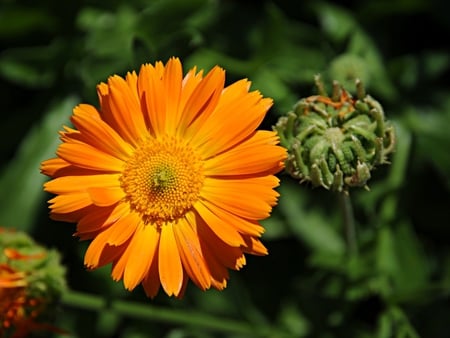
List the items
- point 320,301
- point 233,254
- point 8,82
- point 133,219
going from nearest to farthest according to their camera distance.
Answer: point 233,254
point 133,219
point 320,301
point 8,82

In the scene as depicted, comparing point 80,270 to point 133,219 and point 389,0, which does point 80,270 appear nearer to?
point 133,219

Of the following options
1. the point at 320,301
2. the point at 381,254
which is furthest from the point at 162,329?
the point at 381,254

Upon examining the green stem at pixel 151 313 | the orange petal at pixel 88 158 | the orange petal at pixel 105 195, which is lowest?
A: the green stem at pixel 151 313

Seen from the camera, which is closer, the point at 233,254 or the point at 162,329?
the point at 233,254

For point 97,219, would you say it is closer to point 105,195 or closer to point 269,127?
point 105,195

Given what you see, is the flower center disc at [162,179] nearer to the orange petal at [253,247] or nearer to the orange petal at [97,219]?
the orange petal at [97,219]

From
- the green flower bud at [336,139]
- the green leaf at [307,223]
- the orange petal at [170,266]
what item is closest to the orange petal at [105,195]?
the orange petal at [170,266]

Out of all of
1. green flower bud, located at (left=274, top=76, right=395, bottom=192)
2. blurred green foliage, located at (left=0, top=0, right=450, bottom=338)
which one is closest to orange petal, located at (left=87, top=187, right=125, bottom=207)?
green flower bud, located at (left=274, top=76, right=395, bottom=192)

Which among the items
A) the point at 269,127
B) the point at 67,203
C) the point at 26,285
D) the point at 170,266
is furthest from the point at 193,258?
the point at 269,127
